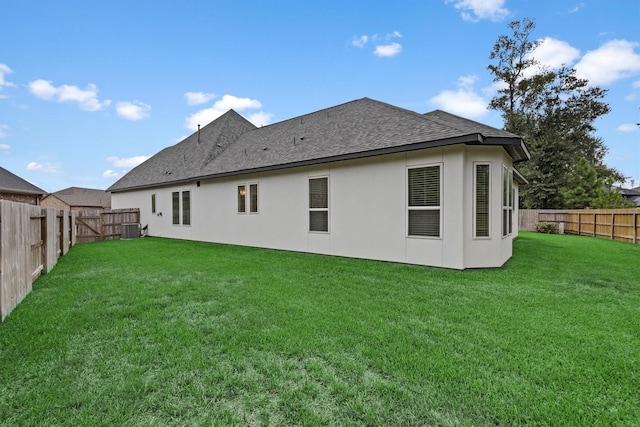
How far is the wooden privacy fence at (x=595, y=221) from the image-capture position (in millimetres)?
11672

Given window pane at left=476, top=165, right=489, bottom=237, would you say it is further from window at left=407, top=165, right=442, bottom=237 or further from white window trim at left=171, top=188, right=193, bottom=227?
white window trim at left=171, top=188, right=193, bottom=227

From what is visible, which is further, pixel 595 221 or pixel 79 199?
pixel 79 199

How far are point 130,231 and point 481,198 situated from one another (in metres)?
14.4

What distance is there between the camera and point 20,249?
418 cm

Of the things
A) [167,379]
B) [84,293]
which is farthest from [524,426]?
[84,293]

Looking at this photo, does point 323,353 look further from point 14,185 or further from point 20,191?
point 14,185

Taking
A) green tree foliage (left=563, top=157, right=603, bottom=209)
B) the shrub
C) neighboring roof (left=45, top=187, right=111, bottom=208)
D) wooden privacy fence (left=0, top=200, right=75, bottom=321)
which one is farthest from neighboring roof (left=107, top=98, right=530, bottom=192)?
neighboring roof (left=45, top=187, right=111, bottom=208)

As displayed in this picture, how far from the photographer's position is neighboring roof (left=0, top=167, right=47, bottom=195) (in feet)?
52.6

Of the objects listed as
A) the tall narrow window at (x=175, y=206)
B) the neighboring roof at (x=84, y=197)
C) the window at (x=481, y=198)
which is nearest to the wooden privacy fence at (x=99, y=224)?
the tall narrow window at (x=175, y=206)

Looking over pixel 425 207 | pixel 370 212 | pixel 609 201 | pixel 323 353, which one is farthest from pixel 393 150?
pixel 609 201

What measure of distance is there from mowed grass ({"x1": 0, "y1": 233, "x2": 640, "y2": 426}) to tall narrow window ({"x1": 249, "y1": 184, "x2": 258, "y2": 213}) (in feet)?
16.8

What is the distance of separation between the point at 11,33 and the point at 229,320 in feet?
44.3

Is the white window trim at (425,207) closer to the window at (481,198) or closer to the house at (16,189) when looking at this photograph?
the window at (481,198)

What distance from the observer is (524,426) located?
177 cm
